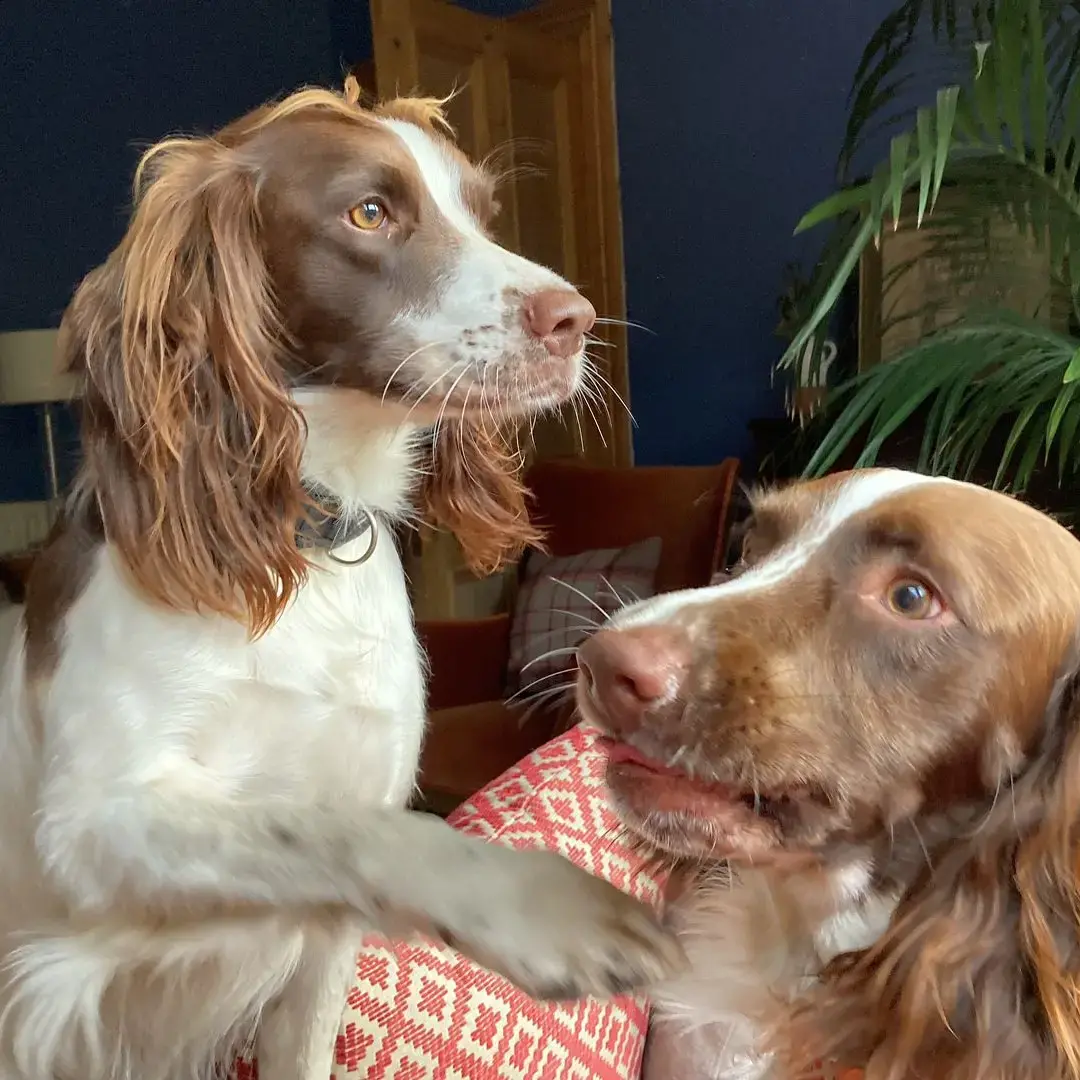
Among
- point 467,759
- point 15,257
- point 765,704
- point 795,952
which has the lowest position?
point 467,759

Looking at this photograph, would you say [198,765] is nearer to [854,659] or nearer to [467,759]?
[854,659]

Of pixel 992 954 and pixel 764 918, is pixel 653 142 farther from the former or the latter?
pixel 992 954

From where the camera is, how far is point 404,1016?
1.08 meters

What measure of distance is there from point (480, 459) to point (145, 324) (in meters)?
0.55

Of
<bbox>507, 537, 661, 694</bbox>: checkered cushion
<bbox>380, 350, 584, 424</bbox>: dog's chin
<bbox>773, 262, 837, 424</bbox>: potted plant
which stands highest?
<bbox>380, 350, 584, 424</bbox>: dog's chin

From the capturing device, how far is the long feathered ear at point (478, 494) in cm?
158

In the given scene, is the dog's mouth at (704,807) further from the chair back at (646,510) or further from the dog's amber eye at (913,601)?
the chair back at (646,510)

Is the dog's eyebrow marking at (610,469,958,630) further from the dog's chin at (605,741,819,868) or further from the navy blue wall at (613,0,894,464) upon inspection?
the navy blue wall at (613,0,894,464)

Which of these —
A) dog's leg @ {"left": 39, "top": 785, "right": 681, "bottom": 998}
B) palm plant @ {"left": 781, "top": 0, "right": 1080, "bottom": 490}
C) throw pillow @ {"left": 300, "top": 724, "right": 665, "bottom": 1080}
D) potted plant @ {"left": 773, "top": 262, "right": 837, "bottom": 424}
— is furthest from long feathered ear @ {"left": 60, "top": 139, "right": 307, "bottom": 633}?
potted plant @ {"left": 773, "top": 262, "right": 837, "bottom": 424}

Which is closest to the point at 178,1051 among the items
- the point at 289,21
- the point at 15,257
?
the point at 15,257

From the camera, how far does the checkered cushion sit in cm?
323

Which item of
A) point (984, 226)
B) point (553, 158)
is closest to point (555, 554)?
point (984, 226)

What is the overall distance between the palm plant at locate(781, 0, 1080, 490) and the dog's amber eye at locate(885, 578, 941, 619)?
71cm

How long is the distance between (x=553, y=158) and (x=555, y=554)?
219 centimetres
